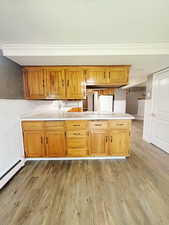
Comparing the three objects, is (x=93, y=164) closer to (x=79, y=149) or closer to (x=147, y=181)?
(x=79, y=149)

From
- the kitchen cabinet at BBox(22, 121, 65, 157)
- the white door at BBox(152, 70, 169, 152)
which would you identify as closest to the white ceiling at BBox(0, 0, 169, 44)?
the white door at BBox(152, 70, 169, 152)

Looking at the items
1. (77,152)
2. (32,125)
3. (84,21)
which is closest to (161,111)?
(77,152)

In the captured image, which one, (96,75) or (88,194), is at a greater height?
(96,75)

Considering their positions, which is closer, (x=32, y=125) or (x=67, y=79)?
(x=32, y=125)

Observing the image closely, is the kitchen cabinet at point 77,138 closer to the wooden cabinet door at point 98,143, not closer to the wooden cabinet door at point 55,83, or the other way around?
the wooden cabinet door at point 98,143

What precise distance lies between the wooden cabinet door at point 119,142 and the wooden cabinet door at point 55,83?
145cm

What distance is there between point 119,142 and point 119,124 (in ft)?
1.31

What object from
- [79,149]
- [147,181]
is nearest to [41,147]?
[79,149]

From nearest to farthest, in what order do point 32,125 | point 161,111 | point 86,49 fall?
point 86,49 → point 32,125 → point 161,111

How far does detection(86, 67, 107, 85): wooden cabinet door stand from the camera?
2527 mm

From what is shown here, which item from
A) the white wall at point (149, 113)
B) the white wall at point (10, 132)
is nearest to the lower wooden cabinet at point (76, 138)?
the white wall at point (10, 132)

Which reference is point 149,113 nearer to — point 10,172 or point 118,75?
point 118,75

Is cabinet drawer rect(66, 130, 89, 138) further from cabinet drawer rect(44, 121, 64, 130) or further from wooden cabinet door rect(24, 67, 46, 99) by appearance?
wooden cabinet door rect(24, 67, 46, 99)

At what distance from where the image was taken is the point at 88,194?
160 cm
